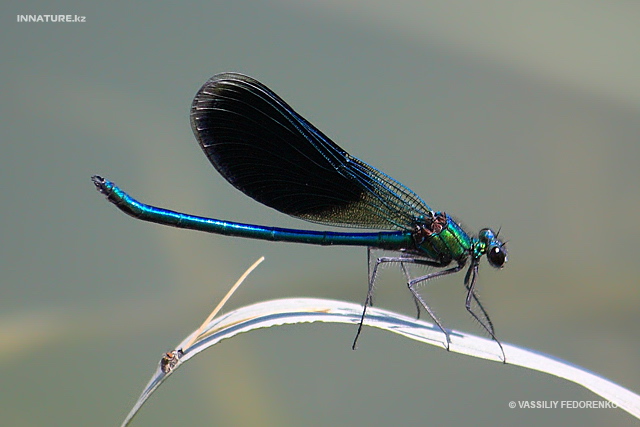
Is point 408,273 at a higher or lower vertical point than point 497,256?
lower

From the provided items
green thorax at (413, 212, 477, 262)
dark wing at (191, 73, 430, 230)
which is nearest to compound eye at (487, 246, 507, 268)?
green thorax at (413, 212, 477, 262)

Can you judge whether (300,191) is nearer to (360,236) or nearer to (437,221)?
(360,236)

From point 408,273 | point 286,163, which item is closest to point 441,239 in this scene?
point 408,273

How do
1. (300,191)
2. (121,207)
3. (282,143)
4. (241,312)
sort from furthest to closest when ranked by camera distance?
(300,191) < (282,143) < (121,207) < (241,312)

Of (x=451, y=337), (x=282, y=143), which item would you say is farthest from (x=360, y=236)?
(x=451, y=337)

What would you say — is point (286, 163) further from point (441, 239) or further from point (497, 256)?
point (497, 256)
